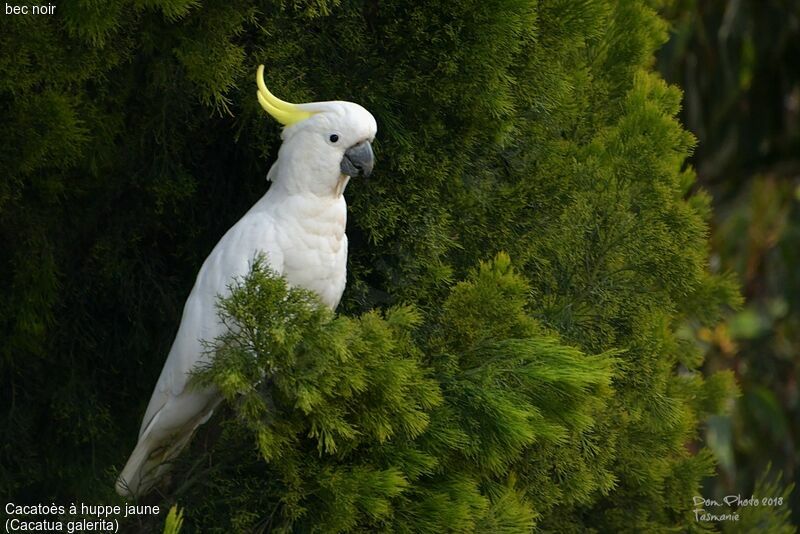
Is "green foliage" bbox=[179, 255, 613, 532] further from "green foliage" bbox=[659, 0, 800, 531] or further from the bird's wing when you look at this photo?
"green foliage" bbox=[659, 0, 800, 531]

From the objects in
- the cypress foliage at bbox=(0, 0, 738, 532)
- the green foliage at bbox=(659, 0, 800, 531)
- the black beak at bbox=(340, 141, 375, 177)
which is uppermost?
the black beak at bbox=(340, 141, 375, 177)

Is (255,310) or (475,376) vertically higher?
(255,310)

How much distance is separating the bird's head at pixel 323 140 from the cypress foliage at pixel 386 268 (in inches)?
8.6

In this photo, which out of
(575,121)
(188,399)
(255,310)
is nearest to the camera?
(255,310)

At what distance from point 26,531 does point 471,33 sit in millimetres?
1558

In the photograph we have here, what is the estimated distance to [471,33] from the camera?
250 centimetres

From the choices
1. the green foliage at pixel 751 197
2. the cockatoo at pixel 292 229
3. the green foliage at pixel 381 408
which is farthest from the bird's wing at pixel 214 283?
the green foliage at pixel 751 197

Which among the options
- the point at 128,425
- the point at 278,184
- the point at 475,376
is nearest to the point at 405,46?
the point at 278,184

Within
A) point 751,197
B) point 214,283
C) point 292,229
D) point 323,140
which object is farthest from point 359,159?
point 751,197

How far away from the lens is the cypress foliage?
6.39 feet

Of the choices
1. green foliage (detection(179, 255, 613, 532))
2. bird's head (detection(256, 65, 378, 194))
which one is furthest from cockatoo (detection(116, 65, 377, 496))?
green foliage (detection(179, 255, 613, 532))

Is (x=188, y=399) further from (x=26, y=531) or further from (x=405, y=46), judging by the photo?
(x=405, y=46)

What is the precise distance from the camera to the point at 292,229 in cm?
216

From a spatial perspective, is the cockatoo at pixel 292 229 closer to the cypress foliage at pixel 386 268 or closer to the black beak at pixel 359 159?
the black beak at pixel 359 159
